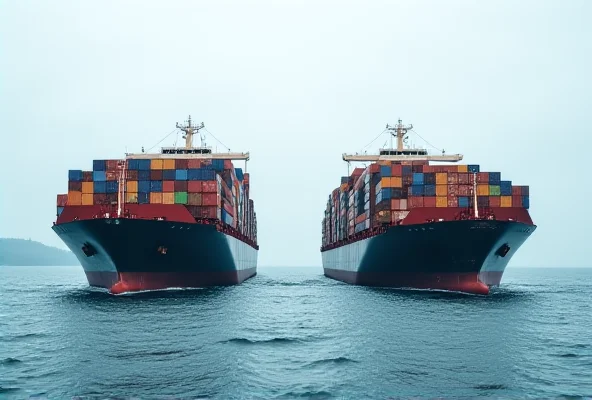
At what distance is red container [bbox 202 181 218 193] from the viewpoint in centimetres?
4788

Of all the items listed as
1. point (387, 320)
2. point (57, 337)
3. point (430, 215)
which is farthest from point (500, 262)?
point (57, 337)

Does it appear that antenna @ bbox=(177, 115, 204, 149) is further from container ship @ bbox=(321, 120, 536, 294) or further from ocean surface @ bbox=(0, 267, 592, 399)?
ocean surface @ bbox=(0, 267, 592, 399)

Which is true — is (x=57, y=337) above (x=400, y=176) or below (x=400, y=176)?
below

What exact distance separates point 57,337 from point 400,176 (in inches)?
1397

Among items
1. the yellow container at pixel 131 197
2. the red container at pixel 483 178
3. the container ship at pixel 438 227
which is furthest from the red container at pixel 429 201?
the yellow container at pixel 131 197

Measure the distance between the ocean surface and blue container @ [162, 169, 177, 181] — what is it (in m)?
16.3

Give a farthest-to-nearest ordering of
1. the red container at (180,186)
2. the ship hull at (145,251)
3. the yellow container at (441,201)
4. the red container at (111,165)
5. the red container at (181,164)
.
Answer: the red container at (181,164) < the red container at (111,165) < the red container at (180,186) < the yellow container at (441,201) < the ship hull at (145,251)

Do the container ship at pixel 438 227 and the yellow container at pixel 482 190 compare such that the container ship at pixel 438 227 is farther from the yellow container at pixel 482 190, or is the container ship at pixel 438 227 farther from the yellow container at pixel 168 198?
the yellow container at pixel 168 198

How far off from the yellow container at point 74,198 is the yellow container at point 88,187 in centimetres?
52

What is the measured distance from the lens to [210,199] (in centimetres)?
4759

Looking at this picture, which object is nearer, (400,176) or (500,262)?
(500,262)

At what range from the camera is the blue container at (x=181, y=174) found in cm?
4790

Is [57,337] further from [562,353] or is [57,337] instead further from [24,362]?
[562,353]

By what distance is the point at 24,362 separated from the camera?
17438 mm
